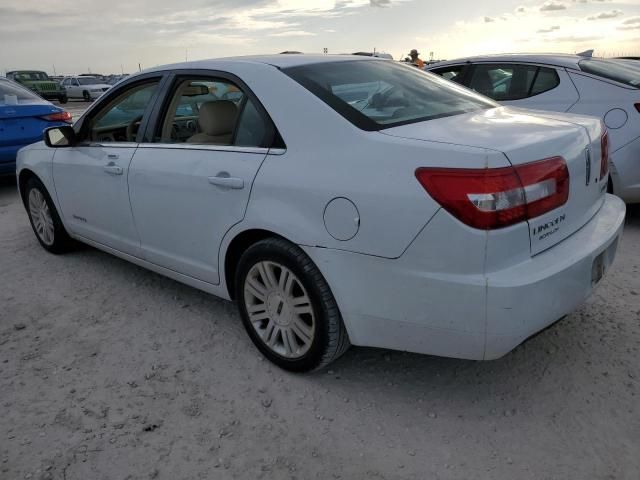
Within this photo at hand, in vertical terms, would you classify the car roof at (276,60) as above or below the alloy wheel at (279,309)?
above

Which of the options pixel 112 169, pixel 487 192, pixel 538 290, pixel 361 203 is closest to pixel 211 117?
pixel 112 169

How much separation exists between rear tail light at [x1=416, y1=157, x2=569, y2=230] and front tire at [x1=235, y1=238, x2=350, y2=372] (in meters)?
0.70

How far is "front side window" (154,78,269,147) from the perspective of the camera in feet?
9.16

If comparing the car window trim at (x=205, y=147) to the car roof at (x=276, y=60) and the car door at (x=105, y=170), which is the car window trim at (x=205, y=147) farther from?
the car roof at (x=276, y=60)

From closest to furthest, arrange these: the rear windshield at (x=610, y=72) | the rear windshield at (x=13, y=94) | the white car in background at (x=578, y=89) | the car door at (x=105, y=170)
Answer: the car door at (x=105, y=170) → the white car in background at (x=578, y=89) → the rear windshield at (x=610, y=72) → the rear windshield at (x=13, y=94)

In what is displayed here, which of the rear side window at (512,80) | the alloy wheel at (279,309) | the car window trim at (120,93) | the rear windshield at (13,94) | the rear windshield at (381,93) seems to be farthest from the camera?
the rear windshield at (13,94)

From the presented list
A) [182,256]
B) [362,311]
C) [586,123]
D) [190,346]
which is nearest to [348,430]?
[362,311]

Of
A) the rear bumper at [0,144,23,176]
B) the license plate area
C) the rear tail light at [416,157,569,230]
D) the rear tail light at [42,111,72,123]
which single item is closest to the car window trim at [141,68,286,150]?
the rear tail light at [416,157,569,230]

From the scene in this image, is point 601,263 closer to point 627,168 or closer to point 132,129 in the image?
point 627,168

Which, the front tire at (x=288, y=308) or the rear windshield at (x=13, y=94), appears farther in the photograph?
the rear windshield at (x=13, y=94)

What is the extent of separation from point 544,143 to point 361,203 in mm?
774

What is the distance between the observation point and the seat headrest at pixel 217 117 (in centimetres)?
307

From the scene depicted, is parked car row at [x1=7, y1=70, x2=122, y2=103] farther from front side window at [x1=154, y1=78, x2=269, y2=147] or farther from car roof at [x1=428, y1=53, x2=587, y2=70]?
front side window at [x1=154, y1=78, x2=269, y2=147]

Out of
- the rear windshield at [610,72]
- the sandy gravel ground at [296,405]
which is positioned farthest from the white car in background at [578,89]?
the sandy gravel ground at [296,405]
